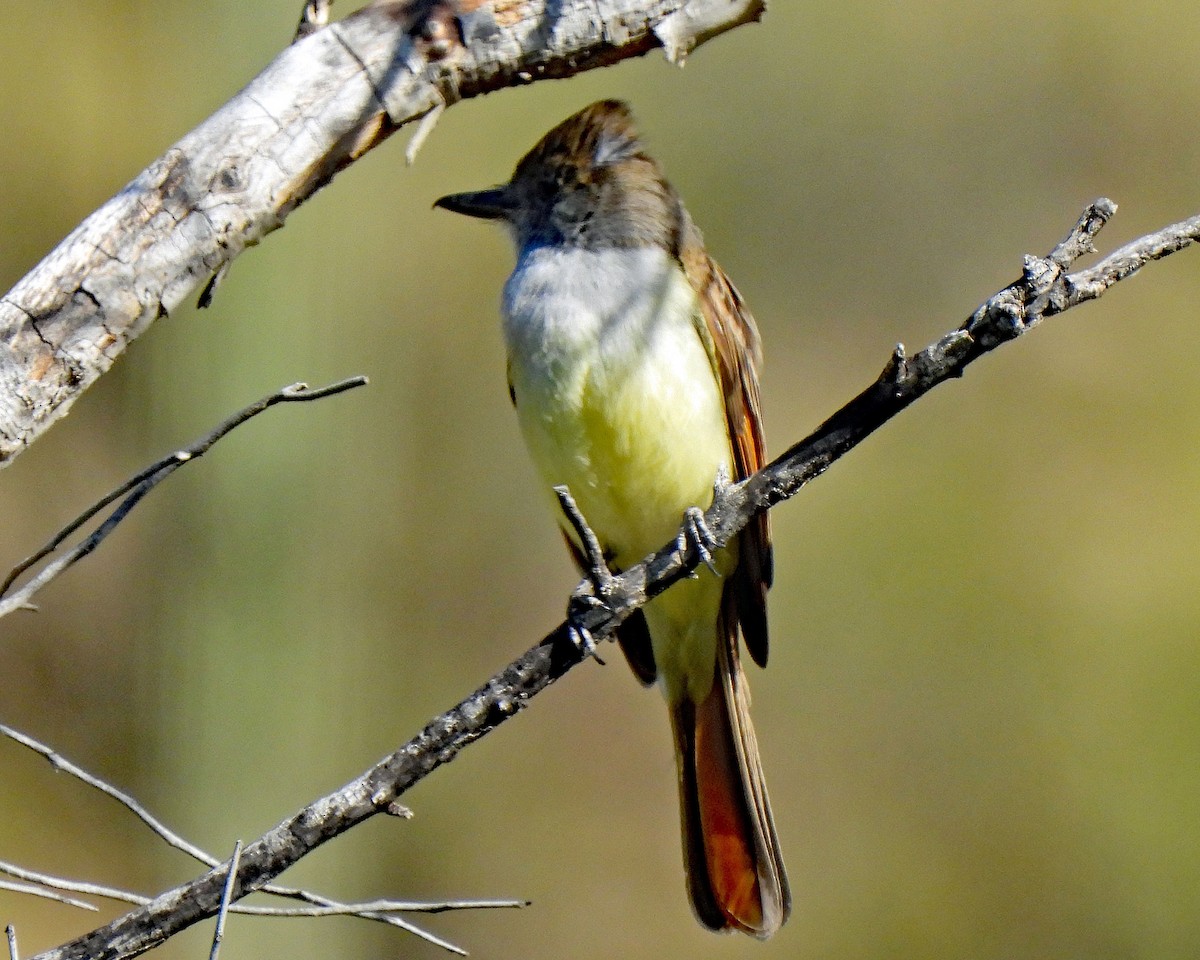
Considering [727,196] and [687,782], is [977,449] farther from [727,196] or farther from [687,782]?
[687,782]

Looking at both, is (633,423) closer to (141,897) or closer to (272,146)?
(272,146)

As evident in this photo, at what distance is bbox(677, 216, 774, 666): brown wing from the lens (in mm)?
2570

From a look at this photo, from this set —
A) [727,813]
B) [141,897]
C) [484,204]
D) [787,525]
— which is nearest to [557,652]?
[141,897]

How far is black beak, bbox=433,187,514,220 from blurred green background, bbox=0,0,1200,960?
1515 millimetres

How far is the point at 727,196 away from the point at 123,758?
323 centimetres

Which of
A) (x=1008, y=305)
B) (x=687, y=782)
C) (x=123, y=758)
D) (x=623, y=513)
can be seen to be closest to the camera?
(x=1008, y=305)

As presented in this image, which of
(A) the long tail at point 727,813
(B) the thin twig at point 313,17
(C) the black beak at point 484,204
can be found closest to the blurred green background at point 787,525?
(C) the black beak at point 484,204

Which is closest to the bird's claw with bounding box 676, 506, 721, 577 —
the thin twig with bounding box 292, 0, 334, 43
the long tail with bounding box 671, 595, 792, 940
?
the thin twig with bounding box 292, 0, 334, 43

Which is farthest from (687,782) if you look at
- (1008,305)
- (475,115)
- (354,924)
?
(475,115)

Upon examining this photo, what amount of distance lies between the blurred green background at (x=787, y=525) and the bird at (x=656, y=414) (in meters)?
1.75

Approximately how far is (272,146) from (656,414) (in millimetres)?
894

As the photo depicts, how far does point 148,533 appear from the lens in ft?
14.7

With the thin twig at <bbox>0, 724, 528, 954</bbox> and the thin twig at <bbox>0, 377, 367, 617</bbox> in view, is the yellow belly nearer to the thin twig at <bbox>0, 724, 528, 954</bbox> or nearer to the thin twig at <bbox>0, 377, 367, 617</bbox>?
the thin twig at <bbox>0, 377, 367, 617</bbox>

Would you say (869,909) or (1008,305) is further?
(869,909)
